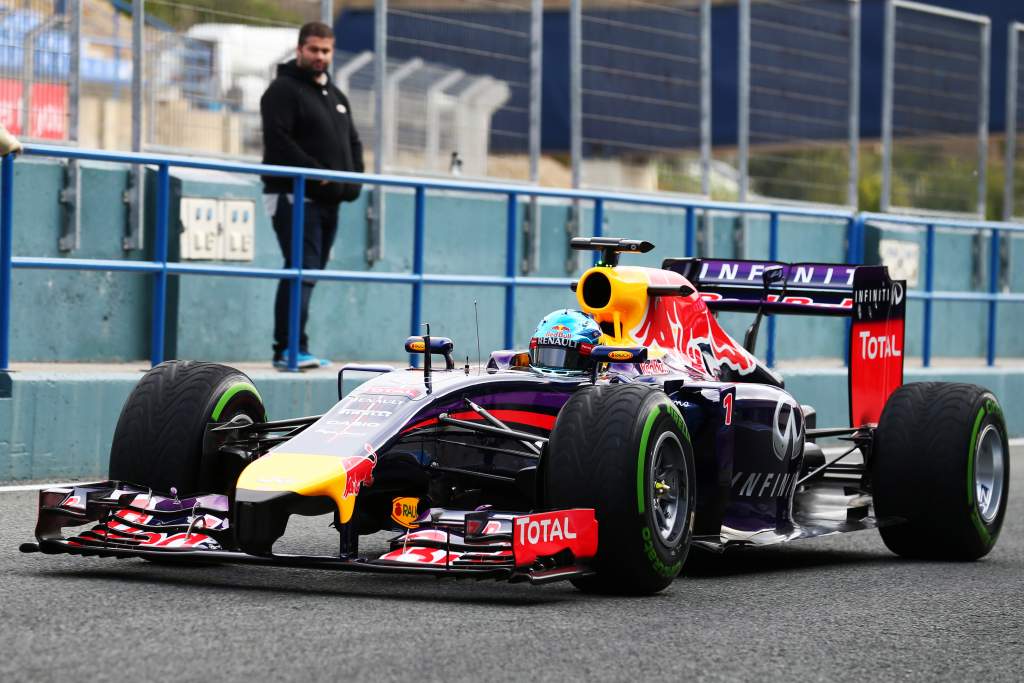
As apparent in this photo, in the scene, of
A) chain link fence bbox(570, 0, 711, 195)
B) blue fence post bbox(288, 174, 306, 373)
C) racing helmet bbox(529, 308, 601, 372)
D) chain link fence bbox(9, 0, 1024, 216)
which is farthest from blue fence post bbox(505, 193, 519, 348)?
racing helmet bbox(529, 308, 601, 372)

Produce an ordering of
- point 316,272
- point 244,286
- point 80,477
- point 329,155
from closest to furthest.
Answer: point 80,477 → point 316,272 → point 329,155 → point 244,286

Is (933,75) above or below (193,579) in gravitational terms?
above

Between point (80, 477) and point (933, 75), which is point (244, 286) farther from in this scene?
point (933, 75)

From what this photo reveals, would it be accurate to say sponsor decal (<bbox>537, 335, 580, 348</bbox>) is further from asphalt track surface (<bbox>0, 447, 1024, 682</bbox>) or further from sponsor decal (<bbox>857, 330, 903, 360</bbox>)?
sponsor decal (<bbox>857, 330, 903, 360</bbox>)

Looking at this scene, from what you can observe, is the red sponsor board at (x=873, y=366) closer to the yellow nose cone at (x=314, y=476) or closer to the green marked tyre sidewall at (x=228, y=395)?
the green marked tyre sidewall at (x=228, y=395)

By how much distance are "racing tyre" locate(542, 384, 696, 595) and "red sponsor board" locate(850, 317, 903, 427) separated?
2567 millimetres

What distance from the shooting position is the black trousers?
11.8m

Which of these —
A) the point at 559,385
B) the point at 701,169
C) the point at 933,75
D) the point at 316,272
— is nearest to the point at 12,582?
the point at 559,385

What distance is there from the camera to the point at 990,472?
9047 mm

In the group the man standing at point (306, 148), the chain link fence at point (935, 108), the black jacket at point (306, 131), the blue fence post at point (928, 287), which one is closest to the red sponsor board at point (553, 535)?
the man standing at point (306, 148)

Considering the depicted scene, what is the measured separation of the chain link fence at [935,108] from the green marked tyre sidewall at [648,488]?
11.6m

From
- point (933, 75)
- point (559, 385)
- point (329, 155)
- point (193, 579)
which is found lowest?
point (193, 579)

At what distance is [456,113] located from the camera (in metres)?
14.6

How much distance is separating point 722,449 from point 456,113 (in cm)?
729
